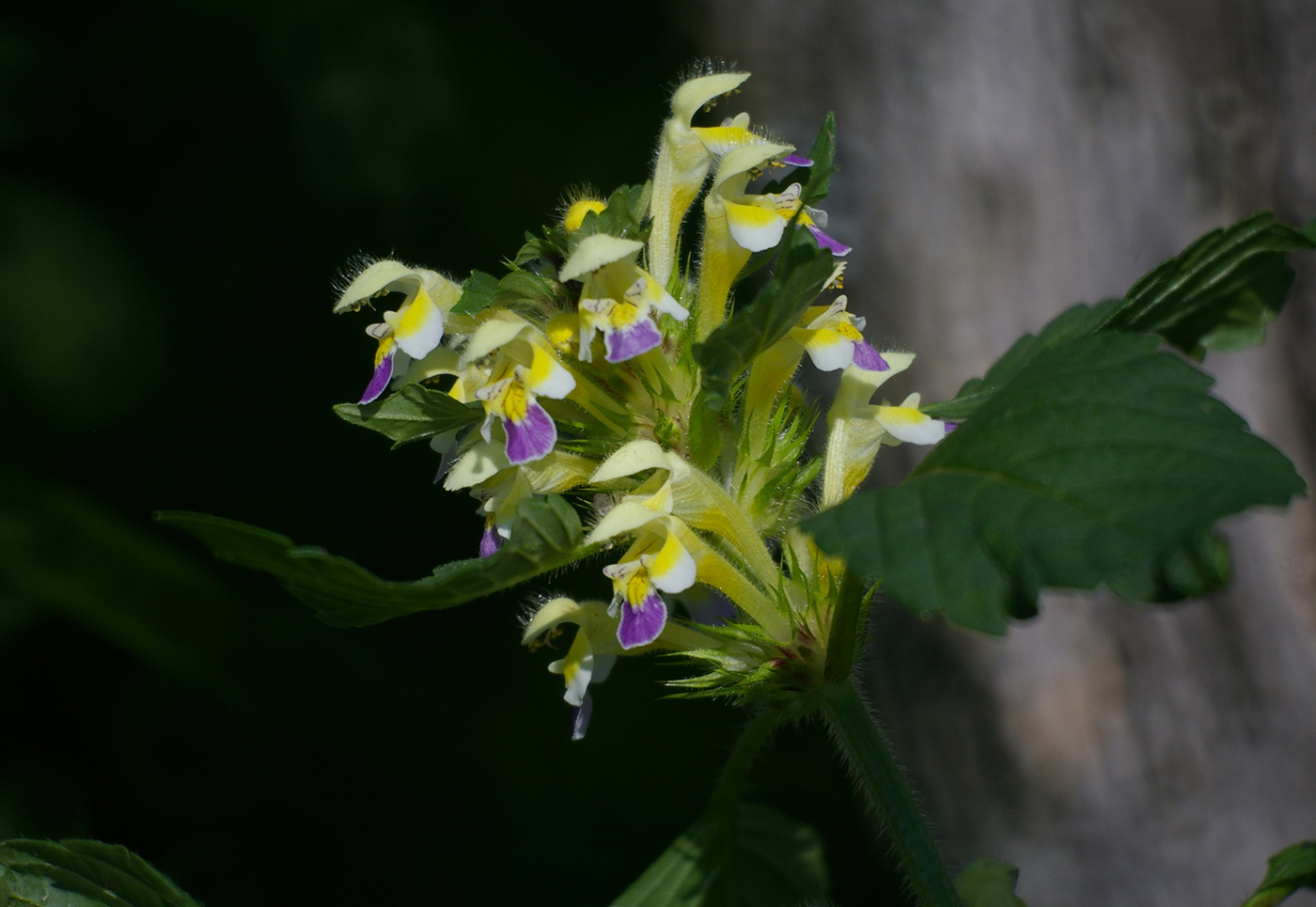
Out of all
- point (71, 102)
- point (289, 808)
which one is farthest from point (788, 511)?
point (71, 102)

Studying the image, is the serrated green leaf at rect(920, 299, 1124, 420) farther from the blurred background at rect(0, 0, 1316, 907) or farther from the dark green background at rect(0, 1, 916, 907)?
the dark green background at rect(0, 1, 916, 907)

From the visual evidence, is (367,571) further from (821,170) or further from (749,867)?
(749,867)

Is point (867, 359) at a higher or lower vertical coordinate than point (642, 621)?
higher

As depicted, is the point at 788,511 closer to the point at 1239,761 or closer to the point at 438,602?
the point at 438,602

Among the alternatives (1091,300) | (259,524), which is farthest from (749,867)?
(259,524)

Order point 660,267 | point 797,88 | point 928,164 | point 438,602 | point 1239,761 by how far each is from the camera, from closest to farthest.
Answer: point 438,602 → point 660,267 → point 1239,761 → point 928,164 → point 797,88

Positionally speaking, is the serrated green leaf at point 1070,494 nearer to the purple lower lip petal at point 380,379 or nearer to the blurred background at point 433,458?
the purple lower lip petal at point 380,379
